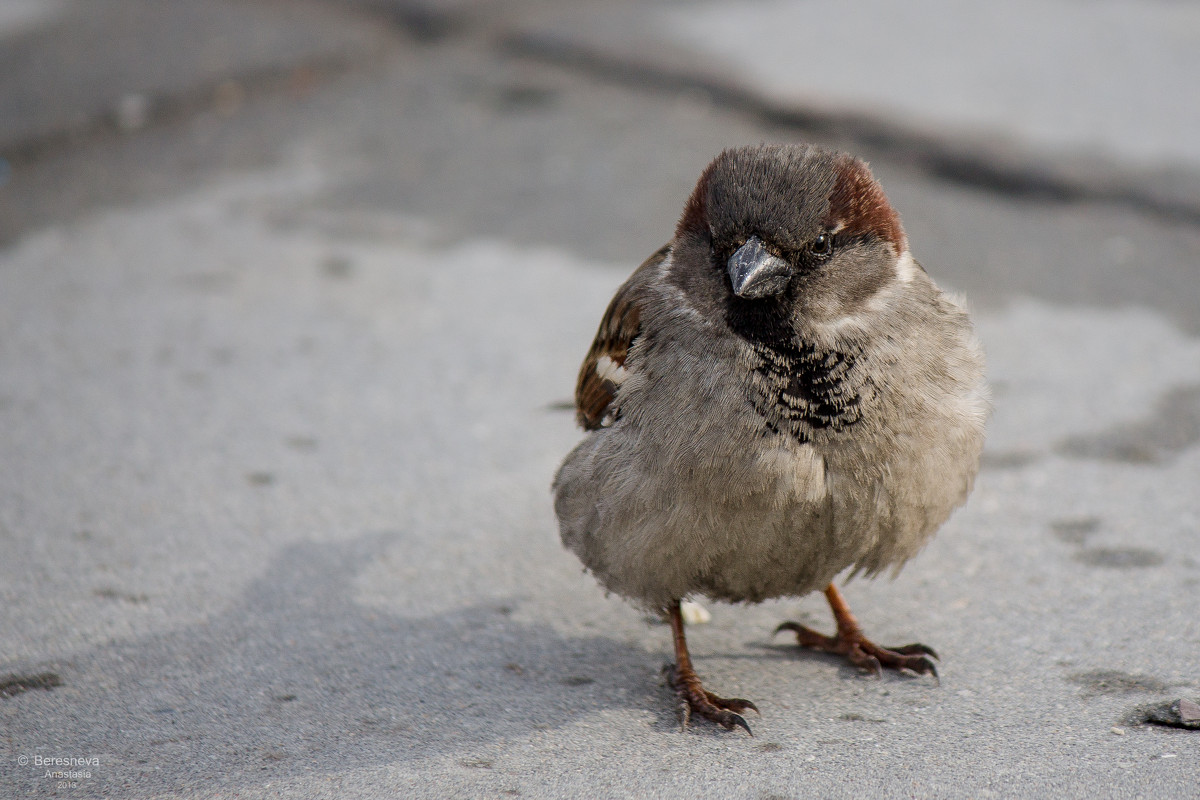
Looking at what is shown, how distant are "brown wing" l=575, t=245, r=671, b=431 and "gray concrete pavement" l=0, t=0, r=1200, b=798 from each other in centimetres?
58

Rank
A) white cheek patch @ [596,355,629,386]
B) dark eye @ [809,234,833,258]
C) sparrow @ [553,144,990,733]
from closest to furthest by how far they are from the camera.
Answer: sparrow @ [553,144,990,733] → dark eye @ [809,234,833,258] → white cheek patch @ [596,355,629,386]

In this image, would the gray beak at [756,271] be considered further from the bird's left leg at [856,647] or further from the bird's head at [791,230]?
the bird's left leg at [856,647]

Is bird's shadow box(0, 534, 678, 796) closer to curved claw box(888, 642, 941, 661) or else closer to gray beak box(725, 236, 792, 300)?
curved claw box(888, 642, 941, 661)

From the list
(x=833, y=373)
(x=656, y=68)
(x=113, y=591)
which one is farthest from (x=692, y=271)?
(x=656, y=68)

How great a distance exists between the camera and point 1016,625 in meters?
3.01

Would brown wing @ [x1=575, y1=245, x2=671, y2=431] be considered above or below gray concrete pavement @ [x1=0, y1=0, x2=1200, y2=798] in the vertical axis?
above

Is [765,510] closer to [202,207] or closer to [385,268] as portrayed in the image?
[385,268]

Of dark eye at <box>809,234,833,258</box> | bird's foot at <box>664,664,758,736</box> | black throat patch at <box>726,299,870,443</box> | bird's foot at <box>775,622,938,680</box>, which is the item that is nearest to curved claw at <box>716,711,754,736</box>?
bird's foot at <box>664,664,758,736</box>

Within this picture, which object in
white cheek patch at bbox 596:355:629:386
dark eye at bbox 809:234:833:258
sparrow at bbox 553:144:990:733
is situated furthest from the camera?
white cheek patch at bbox 596:355:629:386

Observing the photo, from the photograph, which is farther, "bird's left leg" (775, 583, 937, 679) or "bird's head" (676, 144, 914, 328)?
"bird's left leg" (775, 583, 937, 679)

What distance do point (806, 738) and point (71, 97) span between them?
16.6 feet

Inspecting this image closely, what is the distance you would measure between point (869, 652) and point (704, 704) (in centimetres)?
47

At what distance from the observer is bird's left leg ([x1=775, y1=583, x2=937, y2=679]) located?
2895mm

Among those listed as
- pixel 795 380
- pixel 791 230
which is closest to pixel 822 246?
pixel 791 230
